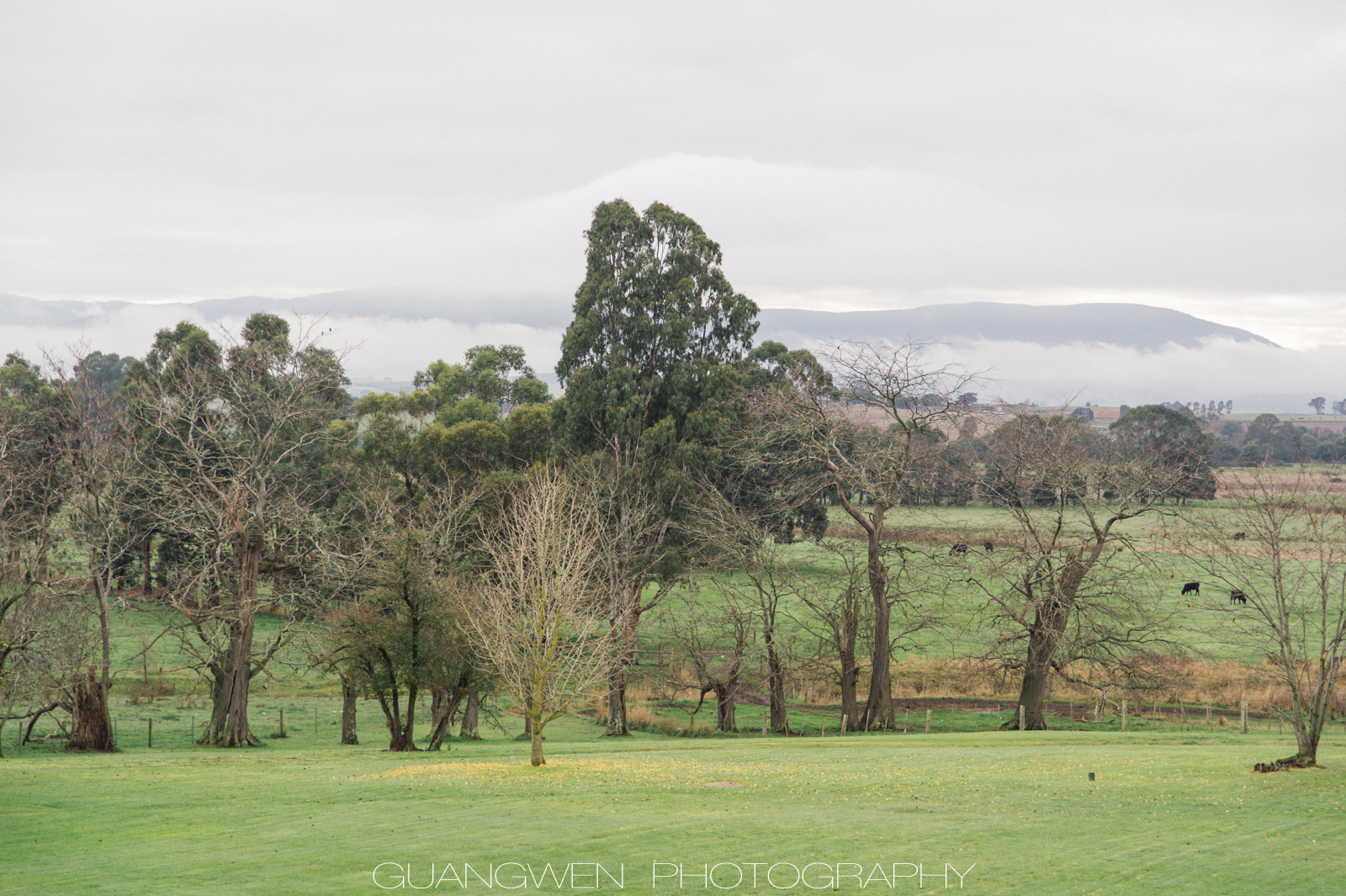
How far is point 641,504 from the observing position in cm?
4447

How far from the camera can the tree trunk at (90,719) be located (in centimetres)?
3475

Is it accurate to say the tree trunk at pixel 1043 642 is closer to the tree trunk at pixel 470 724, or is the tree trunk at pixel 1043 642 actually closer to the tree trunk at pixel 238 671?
the tree trunk at pixel 470 724

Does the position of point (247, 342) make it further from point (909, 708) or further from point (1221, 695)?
point (1221, 695)

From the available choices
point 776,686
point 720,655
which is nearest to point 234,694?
point 720,655

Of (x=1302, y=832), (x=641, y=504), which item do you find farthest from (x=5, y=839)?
(x=641, y=504)

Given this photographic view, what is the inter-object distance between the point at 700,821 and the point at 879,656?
77.0ft

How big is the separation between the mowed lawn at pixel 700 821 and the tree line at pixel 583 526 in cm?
447

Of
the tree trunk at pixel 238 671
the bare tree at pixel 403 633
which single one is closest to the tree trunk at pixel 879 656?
the bare tree at pixel 403 633

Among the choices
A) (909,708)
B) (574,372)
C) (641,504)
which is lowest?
(909,708)

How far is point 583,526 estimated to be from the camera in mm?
31406

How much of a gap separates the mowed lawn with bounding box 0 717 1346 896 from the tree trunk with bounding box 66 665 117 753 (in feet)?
23.3

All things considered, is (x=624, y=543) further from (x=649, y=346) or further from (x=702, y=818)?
(x=702, y=818)

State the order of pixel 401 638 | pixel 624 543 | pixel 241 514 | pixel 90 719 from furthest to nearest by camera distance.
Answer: pixel 624 543, pixel 241 514, pixel 90 719, pixel 401 638

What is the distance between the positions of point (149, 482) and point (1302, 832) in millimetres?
47216
